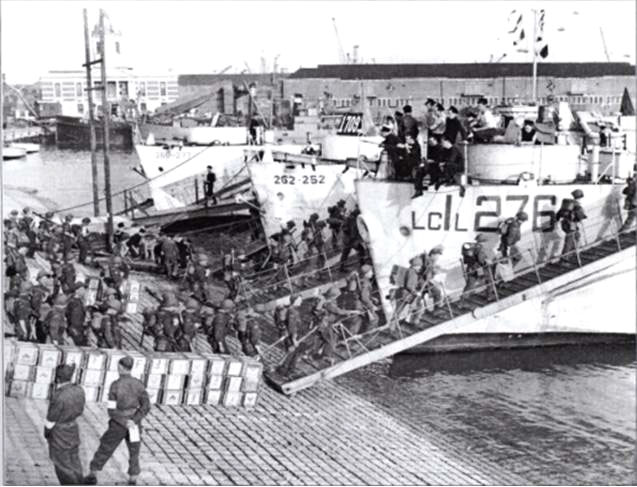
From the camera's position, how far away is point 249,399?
40.0ft

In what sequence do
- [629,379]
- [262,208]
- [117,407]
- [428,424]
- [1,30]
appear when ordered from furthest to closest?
[262,208]
[629,379]
[428,424]
[1,30]
[117,407]

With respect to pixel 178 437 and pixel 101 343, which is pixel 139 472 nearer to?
pixel 178 437

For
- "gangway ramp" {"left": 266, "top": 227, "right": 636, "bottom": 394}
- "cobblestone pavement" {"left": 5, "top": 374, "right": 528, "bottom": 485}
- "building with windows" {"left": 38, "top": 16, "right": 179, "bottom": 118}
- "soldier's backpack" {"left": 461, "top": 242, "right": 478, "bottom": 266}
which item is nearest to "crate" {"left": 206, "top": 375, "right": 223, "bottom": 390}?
"cobblestone pavement" {"left": 5, "top": 374, "right": 528, "bottom": 485}

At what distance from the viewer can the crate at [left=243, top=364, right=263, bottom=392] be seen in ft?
39.4

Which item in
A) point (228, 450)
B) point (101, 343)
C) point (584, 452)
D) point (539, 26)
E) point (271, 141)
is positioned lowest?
point (584, 452)

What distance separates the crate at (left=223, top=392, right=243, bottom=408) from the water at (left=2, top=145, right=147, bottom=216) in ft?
72.8

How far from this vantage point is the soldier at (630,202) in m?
15.9

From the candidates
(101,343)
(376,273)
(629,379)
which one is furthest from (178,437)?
(629,379)

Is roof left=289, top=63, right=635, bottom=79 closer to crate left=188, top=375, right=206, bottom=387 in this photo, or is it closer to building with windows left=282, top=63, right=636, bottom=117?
building with windows left=282, top=63, right=636, bottom=117

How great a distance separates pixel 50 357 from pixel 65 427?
2.60 metres

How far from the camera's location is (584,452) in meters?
13.0

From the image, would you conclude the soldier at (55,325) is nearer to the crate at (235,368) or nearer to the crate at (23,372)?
the crate at (23,372)

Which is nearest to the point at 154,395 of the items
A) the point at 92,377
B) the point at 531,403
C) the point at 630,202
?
the point at 92,377

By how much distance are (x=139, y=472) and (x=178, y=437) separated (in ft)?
5.20
